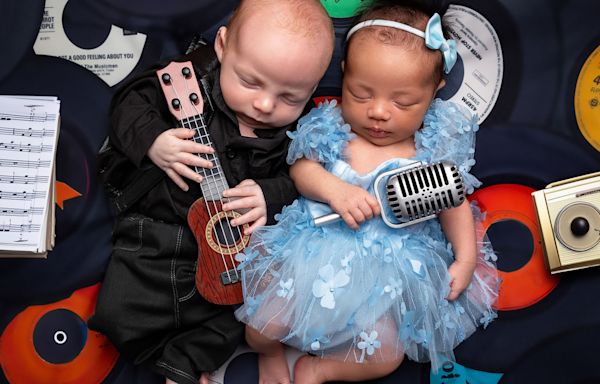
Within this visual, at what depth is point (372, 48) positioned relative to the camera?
134 centimetres

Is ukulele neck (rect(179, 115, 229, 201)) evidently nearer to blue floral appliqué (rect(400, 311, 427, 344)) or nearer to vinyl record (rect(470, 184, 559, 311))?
blue floral appliqué (rect(400, 311, 427, 344))

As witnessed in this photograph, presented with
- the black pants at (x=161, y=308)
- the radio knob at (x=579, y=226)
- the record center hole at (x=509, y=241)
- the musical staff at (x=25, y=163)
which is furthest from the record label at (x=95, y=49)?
the radio knob at (x=579, y=226)

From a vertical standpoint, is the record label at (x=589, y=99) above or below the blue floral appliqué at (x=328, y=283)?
above

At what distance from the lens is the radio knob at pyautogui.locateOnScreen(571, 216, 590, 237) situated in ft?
4.89

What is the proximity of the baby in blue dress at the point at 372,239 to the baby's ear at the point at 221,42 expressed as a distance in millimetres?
223

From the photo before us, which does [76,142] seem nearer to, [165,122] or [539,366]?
[165,122]

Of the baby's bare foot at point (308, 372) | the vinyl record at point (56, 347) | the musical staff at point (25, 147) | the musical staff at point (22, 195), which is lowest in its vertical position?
the vinyl record at point (56, 347)

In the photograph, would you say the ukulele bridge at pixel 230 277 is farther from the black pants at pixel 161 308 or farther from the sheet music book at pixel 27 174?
the sheet music book at pixel 27 174

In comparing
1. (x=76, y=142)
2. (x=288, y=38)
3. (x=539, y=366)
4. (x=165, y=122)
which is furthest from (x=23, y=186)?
(x=539, y=366)

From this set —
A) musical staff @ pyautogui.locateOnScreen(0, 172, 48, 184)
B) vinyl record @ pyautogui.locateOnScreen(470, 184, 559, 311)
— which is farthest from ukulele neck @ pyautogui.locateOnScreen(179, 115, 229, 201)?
vinyl record @ pyautogui.locateOnScreen(470, 184, 559, 311)

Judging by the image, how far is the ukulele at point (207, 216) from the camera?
1381 millimetres

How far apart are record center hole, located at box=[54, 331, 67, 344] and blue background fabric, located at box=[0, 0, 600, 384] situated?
1 cm

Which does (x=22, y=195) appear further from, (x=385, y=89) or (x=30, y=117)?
(x=385, y=89)

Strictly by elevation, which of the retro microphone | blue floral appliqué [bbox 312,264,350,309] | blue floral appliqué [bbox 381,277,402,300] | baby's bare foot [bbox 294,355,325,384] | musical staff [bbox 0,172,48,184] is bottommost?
baby's bare foot [bbox 294,355,325,384]
